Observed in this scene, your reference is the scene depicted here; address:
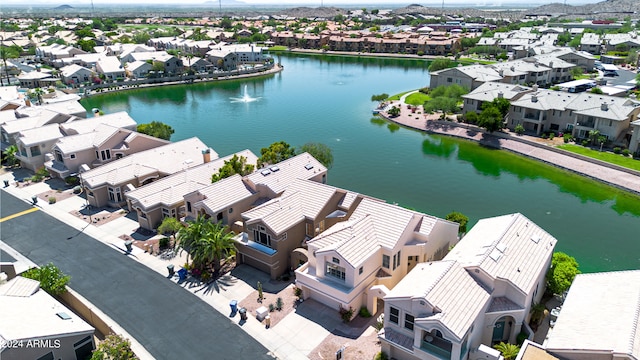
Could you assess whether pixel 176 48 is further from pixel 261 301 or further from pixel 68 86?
pixel 261 301

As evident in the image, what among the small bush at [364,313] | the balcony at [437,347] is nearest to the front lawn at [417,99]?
the small bush at [364,313]

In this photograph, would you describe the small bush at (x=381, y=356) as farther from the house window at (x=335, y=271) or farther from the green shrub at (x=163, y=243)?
the green shrub at (x=163, y=243)

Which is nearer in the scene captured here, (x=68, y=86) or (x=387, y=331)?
(x=387, y=331)

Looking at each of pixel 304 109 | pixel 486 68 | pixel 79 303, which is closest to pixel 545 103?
pixel 486 68

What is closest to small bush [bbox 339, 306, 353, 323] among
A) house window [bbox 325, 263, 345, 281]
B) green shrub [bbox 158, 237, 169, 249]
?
house window [bbox 325, 263, 345, 281]

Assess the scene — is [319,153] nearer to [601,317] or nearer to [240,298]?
[240,298]
